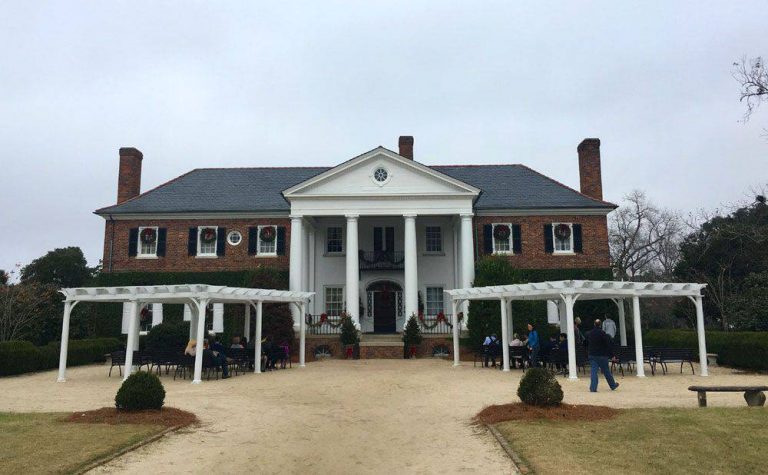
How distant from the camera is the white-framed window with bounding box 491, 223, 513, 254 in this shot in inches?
1170

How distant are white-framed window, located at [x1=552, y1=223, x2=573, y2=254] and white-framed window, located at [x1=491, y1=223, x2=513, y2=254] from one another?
2277mm

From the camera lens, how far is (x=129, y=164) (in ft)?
107

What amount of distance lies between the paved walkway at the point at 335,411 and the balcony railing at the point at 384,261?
1063cm

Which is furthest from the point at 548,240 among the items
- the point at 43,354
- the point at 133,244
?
the point at 43,354

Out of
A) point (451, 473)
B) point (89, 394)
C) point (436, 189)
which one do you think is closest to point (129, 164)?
point (436, 189)

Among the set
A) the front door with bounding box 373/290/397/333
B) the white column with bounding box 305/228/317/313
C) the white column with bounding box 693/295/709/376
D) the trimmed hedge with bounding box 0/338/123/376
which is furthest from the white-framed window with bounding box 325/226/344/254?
the white column with bounding box 693/295/709/376

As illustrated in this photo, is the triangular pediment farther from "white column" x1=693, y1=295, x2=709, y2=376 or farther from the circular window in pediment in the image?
"white column" x1=693, y1=295, x2=709, y2=376

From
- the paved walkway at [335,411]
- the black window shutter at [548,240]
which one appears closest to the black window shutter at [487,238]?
the black window shutter at [548,240]

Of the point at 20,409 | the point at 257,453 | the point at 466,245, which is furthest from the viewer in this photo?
the point at 466,245

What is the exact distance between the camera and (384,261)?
3094 centimetres

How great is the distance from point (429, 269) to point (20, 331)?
2081cm

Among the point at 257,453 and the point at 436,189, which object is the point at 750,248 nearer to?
the point at 436,189

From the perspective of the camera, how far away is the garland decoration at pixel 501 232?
97.5 feet

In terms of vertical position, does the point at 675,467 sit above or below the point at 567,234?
below
